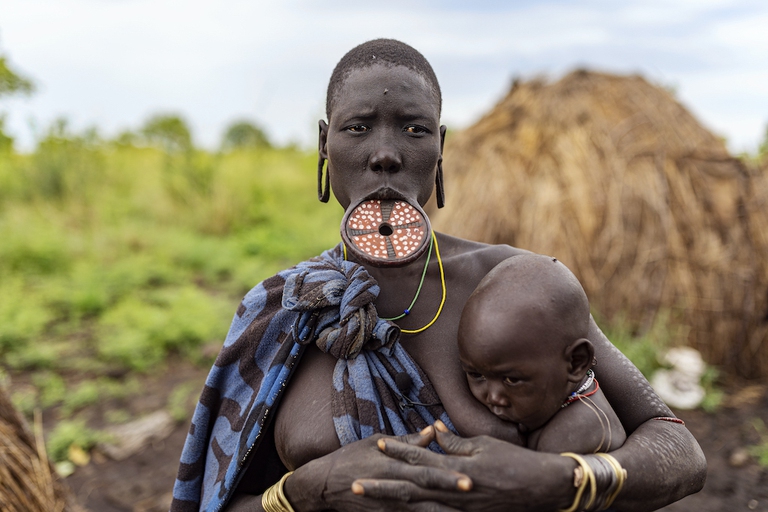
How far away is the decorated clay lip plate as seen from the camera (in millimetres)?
1477

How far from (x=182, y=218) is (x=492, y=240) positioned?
6082 millimetres

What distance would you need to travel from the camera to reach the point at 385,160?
1.52 m

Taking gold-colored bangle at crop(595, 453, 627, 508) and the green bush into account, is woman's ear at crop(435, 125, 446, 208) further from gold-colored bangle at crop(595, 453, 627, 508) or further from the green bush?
the green bush

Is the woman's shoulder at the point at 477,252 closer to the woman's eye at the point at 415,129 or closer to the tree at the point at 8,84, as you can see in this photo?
the woman's eye at the point at 415,129

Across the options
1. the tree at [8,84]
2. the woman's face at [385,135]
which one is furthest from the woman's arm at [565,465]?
the tree at [8,84]

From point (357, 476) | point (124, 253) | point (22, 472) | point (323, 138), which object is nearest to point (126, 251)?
point (124, 253)

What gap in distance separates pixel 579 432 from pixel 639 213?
391cm

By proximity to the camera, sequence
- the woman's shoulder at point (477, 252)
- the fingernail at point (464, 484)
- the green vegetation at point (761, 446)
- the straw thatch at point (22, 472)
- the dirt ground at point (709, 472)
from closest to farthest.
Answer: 1. the fingernail at point (464, 484)
2. the woman's shoulder at point (477, 252)
3. the straw thatch at point (22, 472)
4. the dirt ground at point (709, 472)
5. the green vegetation at point (761, 446)

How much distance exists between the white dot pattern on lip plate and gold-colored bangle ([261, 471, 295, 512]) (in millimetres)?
626

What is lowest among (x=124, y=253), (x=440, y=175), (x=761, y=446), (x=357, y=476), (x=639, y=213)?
(x=761, y=446)

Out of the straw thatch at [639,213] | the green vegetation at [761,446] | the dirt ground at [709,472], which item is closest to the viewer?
the dirt ground at [709,472]

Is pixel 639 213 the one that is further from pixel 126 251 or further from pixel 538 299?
pixel 126 251

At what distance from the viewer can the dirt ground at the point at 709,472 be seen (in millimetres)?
3398

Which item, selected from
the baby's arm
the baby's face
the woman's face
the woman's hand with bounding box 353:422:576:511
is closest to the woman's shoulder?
the woman's face
